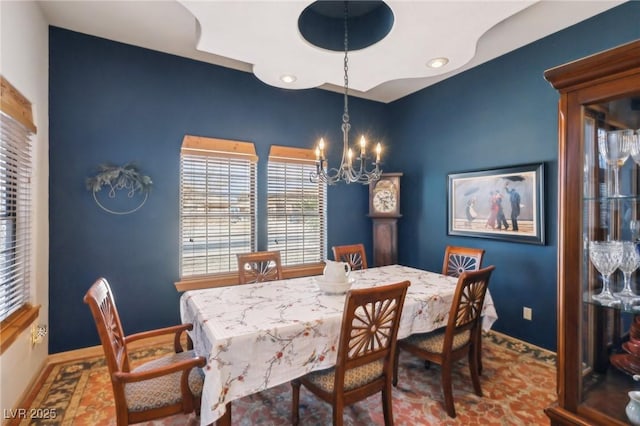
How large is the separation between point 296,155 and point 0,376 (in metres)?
3.08

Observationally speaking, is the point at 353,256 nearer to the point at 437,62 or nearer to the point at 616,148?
the point at 437,62

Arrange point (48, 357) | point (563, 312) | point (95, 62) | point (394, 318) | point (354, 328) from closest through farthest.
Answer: point (563, 312), point (354, 328), point (394, 318), point (48, 357), point (95, 62)

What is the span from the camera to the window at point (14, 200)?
6.18 feet

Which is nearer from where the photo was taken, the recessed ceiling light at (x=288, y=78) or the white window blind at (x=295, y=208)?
the recessed ceiling light at (x=288, y=78)

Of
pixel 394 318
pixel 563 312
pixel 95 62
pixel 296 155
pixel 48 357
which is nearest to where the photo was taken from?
pixel 563 312

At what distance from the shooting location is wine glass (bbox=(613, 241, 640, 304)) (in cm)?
115

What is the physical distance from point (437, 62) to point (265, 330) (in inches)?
102

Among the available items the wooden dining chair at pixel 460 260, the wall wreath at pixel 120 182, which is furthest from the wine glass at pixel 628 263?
the wall wreath at pixel 120 182

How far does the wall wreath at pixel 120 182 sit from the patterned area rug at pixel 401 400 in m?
1.46

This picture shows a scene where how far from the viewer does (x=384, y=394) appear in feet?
5.92

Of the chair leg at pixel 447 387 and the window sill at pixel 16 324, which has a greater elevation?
the window sill at pixel 16 324

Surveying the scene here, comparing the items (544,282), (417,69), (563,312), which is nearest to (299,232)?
(417,69)

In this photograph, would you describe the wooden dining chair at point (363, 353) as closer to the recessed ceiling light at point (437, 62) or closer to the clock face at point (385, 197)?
the recessed ceiling light at point (437, 62)

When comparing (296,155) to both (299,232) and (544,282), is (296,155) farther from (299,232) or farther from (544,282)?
(544,282)
